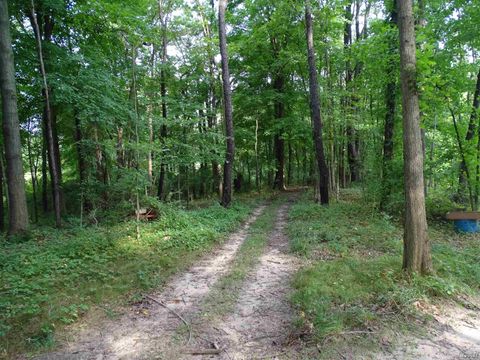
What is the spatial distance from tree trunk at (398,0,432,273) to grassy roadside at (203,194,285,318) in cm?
278

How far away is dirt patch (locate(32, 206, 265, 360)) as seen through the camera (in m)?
3.29

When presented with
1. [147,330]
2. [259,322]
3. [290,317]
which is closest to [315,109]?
[290,317]

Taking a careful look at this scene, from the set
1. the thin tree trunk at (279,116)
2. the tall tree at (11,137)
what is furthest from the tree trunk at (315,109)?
the tall tree at (11,137)

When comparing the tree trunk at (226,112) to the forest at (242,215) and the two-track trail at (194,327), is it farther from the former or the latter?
the two-track trail at (194,327)

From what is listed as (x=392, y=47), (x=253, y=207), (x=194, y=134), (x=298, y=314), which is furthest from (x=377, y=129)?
(x=298, y=314)

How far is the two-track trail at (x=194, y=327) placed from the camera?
330 cm

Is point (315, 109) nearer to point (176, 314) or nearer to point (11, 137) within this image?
point (176, 314)

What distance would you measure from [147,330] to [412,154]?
4.51 meters

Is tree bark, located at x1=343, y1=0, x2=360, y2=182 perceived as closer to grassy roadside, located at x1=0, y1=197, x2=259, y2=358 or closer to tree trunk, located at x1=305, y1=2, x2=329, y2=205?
tree trunk, located at x1=305, y1=2, x2=329, y2=205

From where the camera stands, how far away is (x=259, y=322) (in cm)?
392

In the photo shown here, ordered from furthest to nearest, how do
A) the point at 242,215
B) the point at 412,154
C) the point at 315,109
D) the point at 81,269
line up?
the point at 315,109
the point at 242,215
the point at 81,269
the point at 412,154

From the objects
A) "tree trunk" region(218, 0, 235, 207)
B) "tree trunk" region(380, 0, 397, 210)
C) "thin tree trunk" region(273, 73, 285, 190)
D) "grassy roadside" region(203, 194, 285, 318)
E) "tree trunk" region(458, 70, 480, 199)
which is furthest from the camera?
"thin tree trunk" region(273, 73, 285, 190)

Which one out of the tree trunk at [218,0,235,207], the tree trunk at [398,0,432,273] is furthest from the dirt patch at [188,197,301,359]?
the tree trunk at [218,0,235,207]

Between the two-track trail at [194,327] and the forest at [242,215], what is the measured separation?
0.08ft
